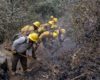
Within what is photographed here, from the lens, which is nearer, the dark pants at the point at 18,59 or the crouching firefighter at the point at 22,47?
the crouching firefighter at the point at 22,47

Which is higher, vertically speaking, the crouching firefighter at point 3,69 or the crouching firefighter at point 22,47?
the crouching firefighter at point 22,47

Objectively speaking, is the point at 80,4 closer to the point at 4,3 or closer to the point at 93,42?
the point at 93,42

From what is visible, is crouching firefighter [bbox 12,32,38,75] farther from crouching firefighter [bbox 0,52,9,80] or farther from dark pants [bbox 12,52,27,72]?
crouching firefighter [bbox 0,52,9,80]

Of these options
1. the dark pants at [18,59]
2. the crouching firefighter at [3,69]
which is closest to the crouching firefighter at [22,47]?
the dark pants at [18,59]

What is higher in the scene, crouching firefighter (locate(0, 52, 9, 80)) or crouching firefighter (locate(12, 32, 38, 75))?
crouching firefighter (locate(12, 32, 38, 75))

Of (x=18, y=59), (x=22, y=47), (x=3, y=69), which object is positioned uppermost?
(x=22, y=47)

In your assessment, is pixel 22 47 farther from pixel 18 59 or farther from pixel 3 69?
pixel 3 69

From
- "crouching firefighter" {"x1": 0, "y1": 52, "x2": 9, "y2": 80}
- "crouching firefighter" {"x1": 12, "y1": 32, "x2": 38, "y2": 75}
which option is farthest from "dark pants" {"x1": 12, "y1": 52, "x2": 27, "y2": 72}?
"crouching firefighter" {"x1": 0, "y1": 52, "x2": 9, "y2": 80}

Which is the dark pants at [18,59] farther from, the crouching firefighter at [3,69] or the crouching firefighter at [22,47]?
the crouching firefighter at [3,69]

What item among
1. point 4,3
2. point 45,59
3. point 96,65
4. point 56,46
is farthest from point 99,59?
point 4,3

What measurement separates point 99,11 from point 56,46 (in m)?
3.64

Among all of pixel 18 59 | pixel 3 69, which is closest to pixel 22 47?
pixel 18 59

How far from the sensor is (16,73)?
29.9ft

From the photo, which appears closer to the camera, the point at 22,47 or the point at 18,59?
the point at 22,47
